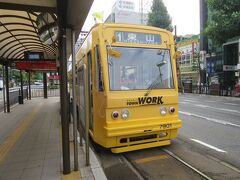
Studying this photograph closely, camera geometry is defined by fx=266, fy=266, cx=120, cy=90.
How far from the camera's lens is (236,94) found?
76.6 feet

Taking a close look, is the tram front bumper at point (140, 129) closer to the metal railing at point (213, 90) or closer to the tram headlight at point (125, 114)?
the tram headlight at point (125, 114)

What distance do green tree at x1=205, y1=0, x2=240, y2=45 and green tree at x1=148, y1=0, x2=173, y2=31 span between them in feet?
53.6

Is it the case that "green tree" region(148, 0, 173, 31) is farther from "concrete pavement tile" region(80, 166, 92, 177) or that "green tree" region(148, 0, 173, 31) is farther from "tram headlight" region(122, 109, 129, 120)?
"concrete pavement tile" region(80, 166, 92, 177)

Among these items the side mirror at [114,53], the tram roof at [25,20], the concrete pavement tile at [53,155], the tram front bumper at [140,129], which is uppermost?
the tram roof at [25,20]

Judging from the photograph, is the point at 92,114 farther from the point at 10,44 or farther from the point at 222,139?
the point at 10,44

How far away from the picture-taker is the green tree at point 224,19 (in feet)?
65.0

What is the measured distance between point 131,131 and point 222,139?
3177mm

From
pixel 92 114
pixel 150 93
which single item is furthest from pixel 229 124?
pixel 92 114

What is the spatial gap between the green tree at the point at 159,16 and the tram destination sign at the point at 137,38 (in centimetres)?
3214

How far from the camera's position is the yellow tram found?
5.84m

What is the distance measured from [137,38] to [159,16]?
108 feet

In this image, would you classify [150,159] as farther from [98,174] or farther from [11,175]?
[11,175]

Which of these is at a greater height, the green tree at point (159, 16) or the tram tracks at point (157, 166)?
the green tree at point (159, 16)

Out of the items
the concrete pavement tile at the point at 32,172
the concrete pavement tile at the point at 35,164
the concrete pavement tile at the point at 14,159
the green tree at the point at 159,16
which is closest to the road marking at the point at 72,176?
the concrete pavement tile at the point at 32,172
